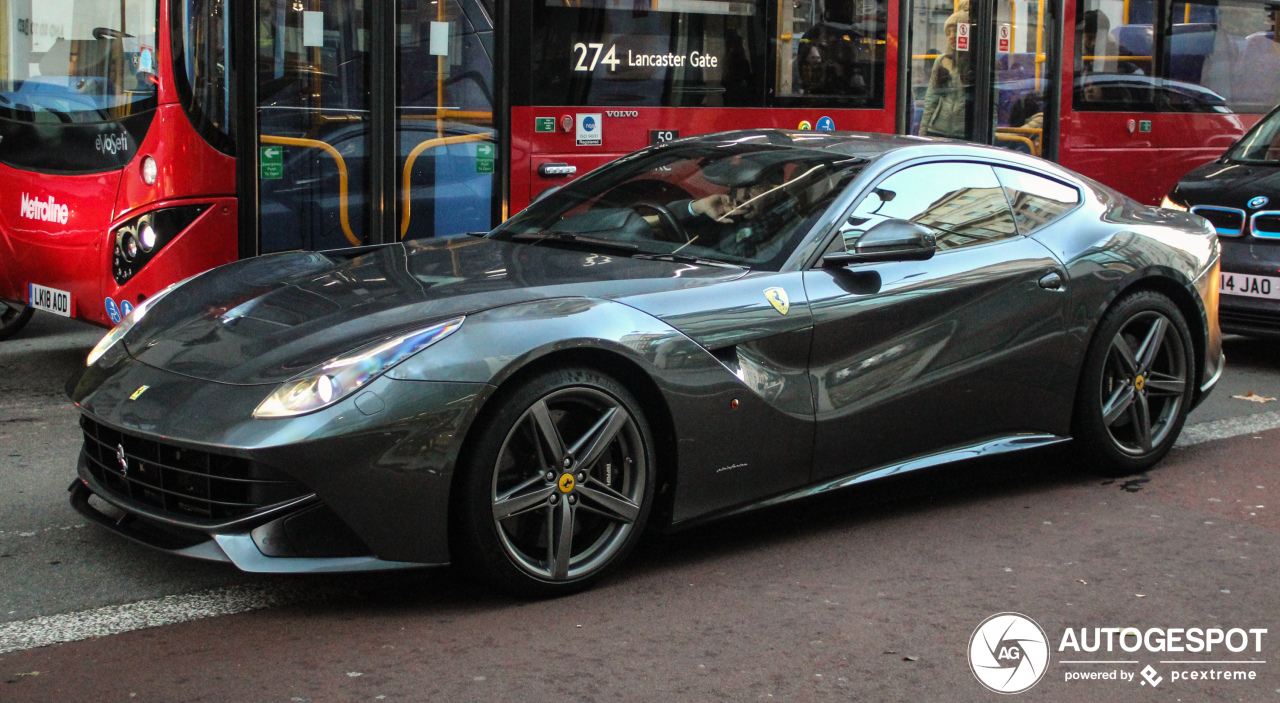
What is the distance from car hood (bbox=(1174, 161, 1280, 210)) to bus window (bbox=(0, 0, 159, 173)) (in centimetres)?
622

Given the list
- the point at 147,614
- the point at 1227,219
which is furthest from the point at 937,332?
the point at 1227,219

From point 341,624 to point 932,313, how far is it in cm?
226

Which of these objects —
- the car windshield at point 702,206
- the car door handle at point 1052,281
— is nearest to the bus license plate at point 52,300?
the car windshield at point 702,206

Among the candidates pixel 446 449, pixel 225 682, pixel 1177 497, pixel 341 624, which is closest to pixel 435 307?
pixel 446 449

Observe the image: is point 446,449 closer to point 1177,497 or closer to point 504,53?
point 1177,497

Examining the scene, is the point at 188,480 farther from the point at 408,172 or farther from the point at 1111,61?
the point at 1111,61

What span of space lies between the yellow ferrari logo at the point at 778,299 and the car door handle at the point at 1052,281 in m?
1.25

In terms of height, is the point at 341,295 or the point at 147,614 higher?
the point at 341,295

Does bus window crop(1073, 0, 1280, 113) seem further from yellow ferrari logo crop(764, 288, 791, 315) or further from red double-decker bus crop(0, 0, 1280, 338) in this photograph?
yellow ferrari logo crop(764, 288, 791, 315)

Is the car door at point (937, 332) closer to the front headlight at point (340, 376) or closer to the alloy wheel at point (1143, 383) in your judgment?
the alloy wheel at point (1143, 383)

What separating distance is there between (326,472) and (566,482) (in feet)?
2.33

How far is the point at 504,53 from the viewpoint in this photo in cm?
809

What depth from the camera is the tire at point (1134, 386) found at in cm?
534

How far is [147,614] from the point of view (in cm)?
375
